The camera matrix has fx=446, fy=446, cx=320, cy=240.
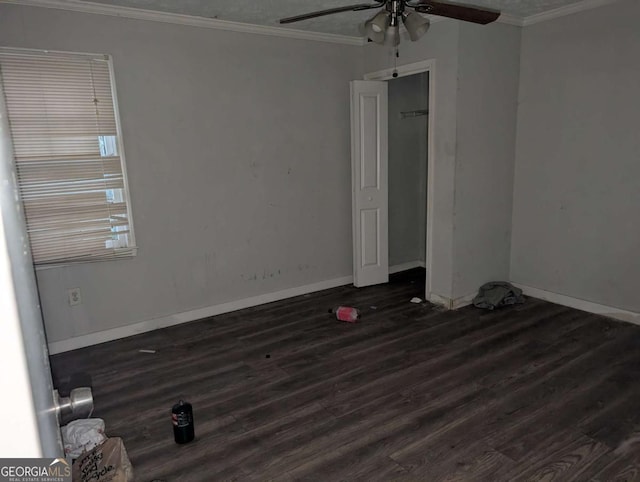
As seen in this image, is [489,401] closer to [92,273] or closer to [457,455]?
[457,455]

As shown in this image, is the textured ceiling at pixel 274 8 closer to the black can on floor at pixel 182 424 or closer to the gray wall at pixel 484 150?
the gray wall at pixel 484 150

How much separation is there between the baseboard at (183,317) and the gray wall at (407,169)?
96cm

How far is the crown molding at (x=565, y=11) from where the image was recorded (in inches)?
140

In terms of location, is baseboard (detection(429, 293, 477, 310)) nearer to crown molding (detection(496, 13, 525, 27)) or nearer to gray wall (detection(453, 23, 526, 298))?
gray wall (detection(453, 23, 526, 298))

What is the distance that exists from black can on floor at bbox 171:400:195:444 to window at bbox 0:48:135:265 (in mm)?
1728

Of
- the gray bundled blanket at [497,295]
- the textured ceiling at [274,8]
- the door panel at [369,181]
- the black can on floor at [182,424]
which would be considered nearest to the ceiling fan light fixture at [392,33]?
the textured ceiling at [274,8]

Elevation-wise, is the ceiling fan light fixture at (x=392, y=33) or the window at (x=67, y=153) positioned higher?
the ceiling fan light fixture at (x=392, y=33)

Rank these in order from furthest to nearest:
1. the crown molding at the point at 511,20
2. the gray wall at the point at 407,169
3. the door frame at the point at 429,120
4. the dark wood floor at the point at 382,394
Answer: the gray wall at the point at 407,169, the door frame at the point at 429,120, the crown molding at the point at 511,20, the dark wood floor at the point at 382,394

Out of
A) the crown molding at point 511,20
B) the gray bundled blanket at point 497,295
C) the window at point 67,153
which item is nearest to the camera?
the window at point 67,153

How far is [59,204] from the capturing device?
3299mm

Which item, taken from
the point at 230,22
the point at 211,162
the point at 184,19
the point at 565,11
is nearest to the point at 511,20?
the point at 565,11

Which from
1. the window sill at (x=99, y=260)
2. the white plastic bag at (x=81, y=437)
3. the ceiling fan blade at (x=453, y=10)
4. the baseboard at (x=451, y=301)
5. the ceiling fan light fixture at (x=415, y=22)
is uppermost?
the ceiling fan blade at (x=453, y=10)

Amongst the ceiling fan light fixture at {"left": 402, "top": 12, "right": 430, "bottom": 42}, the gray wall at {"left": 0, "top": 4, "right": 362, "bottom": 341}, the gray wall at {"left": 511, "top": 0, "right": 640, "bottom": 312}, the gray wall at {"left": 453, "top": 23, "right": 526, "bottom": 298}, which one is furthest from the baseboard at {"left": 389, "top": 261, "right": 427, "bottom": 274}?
the ceiling fan light fixture at {"left": 402, "top": 12, "right": 430, "bottom": 42}

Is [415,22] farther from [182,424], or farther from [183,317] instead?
[183,317]
